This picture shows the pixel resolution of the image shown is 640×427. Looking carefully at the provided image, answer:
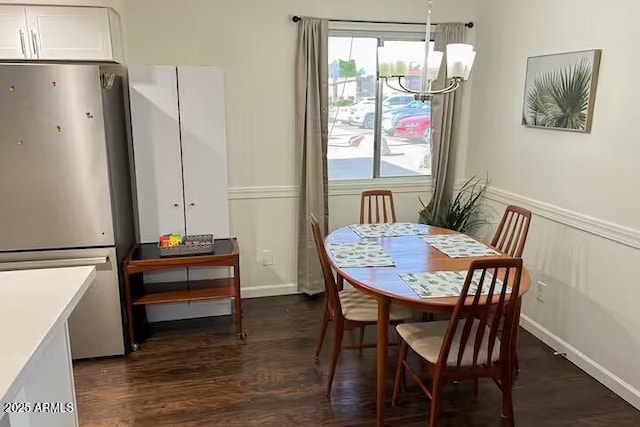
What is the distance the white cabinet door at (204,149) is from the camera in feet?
10.8

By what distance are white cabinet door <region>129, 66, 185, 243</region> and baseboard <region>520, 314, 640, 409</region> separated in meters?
2.64

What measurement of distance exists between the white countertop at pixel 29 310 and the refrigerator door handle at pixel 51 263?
118 centimetres

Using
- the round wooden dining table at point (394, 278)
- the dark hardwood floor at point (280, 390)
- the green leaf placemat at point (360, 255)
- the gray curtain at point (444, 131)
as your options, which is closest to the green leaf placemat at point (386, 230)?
the round wooden dining table at point (394, 278)

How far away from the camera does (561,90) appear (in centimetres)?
307

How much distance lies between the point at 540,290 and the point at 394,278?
61.1 inches

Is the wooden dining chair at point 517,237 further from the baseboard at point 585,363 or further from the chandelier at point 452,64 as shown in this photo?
the chandelier at point 452,64

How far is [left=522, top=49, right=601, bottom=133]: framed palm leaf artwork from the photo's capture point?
2859 millimetres

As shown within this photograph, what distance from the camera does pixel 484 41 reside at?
3.95 meters

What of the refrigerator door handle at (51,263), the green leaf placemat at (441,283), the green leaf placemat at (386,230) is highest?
the green leaf placemat at (386,230)

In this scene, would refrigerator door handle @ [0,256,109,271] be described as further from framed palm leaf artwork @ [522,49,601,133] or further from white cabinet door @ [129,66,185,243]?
framed palm leaf artwork @ [522,49,601,133]

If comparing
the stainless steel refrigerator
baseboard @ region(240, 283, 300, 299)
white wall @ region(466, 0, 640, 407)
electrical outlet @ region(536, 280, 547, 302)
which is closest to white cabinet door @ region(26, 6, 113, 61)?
the stainless steel refrigerator

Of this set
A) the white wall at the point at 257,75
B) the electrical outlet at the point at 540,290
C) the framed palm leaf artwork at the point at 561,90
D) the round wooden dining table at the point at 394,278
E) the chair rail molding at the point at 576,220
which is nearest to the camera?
the round wooden dining table at the point at 394,278

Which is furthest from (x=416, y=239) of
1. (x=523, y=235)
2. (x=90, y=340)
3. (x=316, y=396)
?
(x=90, y=340)

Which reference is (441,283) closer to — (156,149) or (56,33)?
(156,149)
